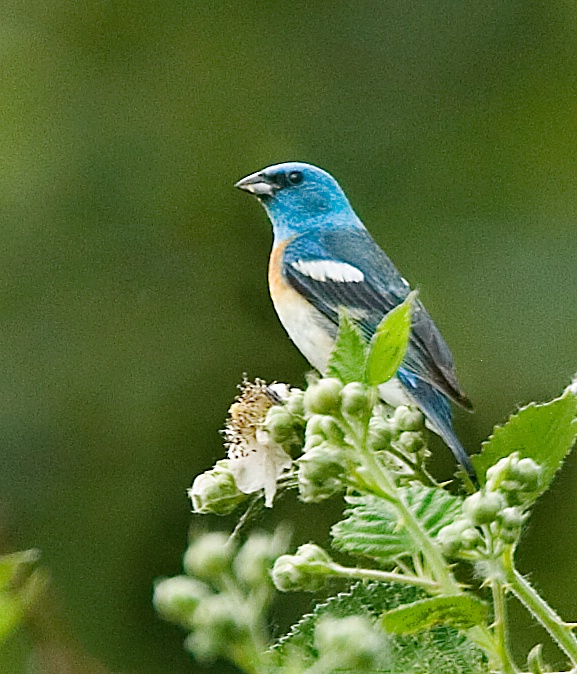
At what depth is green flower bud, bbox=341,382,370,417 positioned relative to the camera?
0.55 meters

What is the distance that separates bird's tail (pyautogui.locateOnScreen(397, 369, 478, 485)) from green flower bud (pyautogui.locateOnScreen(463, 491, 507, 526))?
670mm

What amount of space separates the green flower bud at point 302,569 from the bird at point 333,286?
0.52m

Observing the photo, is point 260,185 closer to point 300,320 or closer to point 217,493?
point 300,320

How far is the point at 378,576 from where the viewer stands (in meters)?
0.57

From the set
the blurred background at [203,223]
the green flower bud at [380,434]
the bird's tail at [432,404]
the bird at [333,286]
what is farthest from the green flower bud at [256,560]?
the blurred background at [203,223]

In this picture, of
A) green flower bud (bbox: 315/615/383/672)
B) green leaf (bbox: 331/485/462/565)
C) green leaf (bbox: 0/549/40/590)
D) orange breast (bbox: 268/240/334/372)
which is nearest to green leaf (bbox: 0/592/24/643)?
green leaf (bbox: 0/549/40/590)

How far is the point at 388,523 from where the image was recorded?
2.04 feet

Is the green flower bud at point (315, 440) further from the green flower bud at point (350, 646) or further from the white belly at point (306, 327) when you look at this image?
the white belly at point (306, 327)

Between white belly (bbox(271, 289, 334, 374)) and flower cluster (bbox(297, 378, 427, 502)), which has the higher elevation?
flower cluster (bbox(297, 378, 427, 502))

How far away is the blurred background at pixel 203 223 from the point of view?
277 cm

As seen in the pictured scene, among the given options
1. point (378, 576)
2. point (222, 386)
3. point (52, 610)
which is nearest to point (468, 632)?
point (378, 576)

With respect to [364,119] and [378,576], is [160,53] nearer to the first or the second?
[364,119]

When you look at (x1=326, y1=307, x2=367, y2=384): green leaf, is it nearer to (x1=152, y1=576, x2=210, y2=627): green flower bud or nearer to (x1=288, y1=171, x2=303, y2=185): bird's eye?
(x1=152, y1=576, x2=210, y2=627): green flower bud

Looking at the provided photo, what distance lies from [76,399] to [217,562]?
273cm
